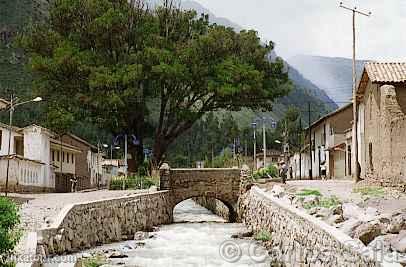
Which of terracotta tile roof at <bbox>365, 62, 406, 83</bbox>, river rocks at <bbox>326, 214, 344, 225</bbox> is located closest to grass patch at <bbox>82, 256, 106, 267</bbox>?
river rocks at <bbox>326, 214, 344, 225</bbox>

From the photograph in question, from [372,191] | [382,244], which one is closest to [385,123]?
[372,191]

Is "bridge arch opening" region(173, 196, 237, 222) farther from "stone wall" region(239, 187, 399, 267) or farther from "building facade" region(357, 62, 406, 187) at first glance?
"building facade" region(357, 62, 406, 187)

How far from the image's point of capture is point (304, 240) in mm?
17266

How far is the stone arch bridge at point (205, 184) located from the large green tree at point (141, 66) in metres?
6.40

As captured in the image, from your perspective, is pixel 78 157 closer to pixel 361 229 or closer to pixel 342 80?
pixel 361 229

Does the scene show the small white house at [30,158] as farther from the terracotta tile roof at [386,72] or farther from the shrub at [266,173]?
the terracotta tile roof at [386,72]

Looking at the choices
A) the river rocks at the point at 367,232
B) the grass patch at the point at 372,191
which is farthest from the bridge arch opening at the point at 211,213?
the river rocks at the point at 367,232

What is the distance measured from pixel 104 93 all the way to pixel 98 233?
65.0 feet

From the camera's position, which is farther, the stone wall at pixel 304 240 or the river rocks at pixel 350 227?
the river rocks at pixel 350 227

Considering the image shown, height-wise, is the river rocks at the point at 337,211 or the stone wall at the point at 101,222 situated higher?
the river rocks at the point at 337,211

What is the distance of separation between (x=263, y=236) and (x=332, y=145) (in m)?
31.0

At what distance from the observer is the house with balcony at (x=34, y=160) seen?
39.2m

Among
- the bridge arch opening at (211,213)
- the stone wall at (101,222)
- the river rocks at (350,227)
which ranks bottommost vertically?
the bridge arch opening at (211,213)

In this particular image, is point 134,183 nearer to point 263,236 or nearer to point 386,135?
point 263,236
